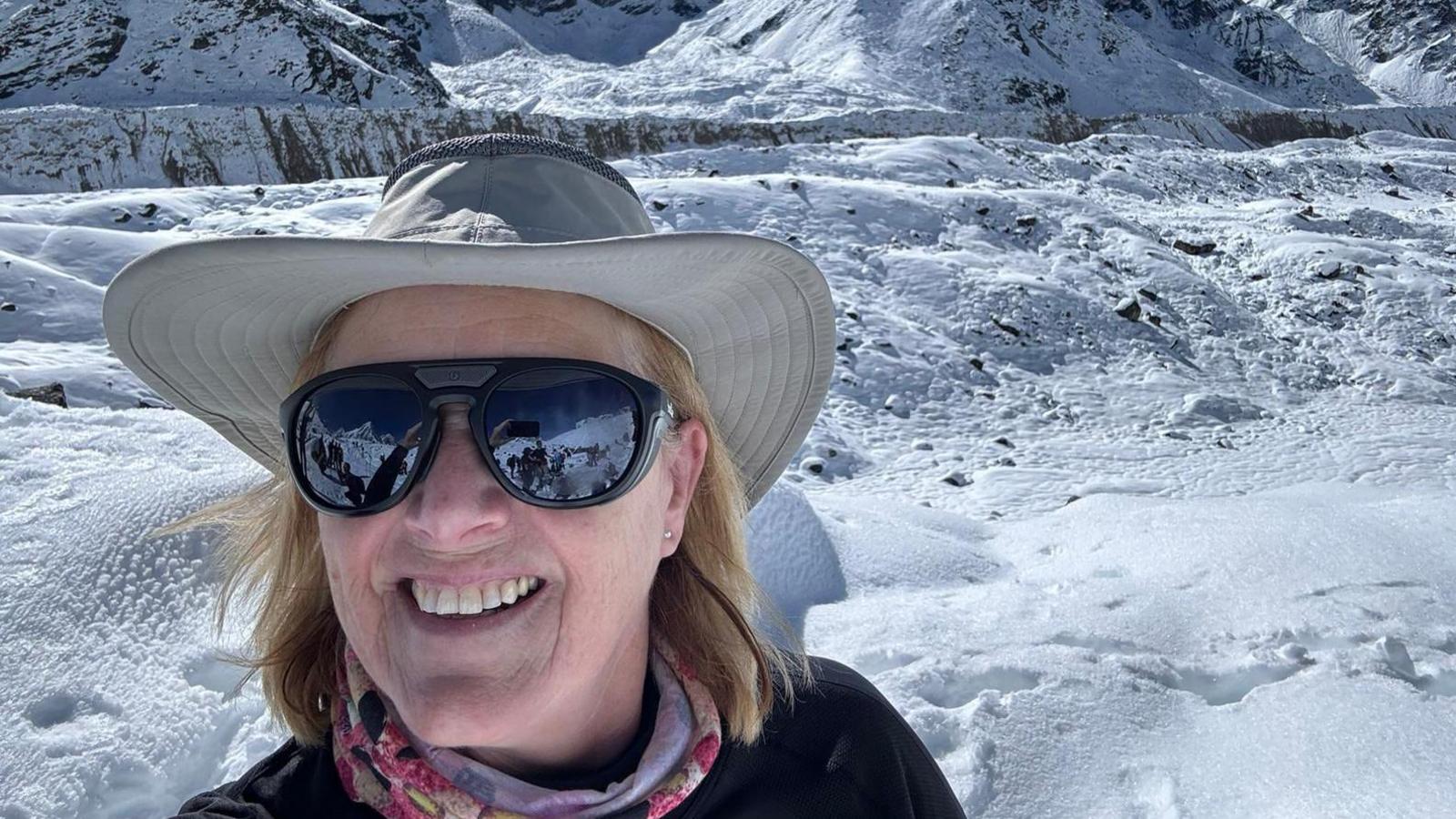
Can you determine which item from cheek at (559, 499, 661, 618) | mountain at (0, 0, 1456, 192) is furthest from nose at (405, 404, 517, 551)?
mountain at (0, 0, 1456, 192)

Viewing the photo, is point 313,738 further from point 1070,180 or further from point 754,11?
point 754,11

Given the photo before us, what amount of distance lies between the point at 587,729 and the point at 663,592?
32 centimetres

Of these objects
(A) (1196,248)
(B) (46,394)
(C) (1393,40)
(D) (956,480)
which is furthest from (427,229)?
(C) (1393,40)

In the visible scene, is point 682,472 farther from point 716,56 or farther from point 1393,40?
point 1393,40

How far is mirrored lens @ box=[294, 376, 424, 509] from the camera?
1197 mm

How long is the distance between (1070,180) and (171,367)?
14.1 meters

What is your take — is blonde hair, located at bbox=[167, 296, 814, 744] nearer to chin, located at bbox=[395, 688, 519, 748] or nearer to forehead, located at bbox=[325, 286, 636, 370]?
forehead, located at bbox=[325, 286, 636, 370]

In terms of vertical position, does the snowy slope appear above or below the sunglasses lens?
below

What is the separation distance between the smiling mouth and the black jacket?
32cm

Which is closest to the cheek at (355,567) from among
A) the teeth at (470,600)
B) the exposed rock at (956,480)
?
the teeth at (470,600)

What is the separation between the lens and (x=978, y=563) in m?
4.11

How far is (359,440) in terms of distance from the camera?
1202mm

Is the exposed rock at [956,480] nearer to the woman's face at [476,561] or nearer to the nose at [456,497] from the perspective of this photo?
the woman's face at [476,561]

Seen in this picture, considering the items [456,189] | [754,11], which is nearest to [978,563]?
[456,189]
